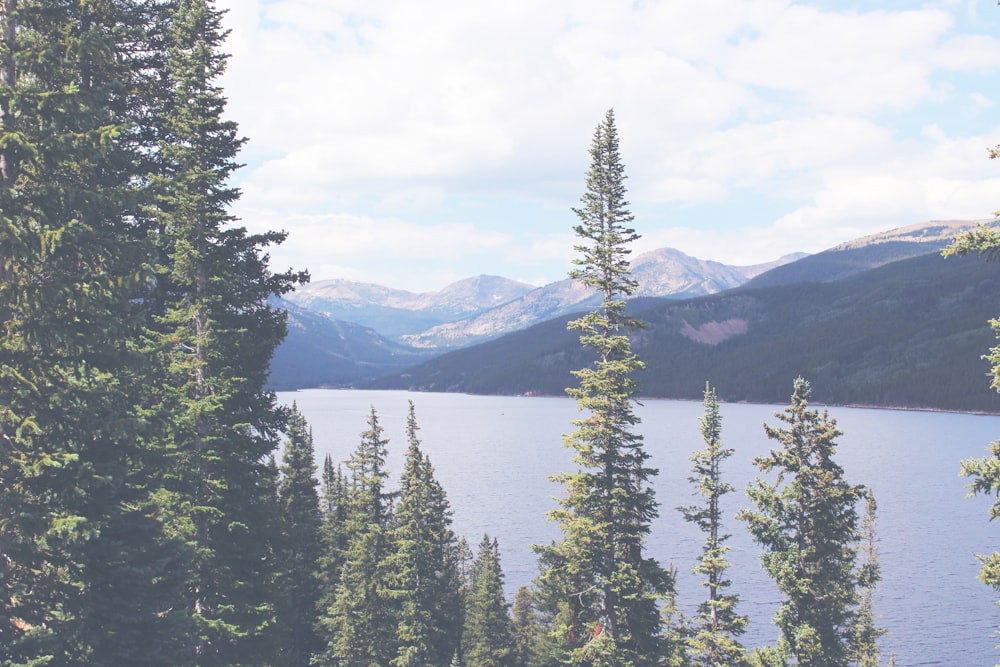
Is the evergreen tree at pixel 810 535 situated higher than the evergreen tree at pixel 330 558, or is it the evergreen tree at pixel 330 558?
the evergreen tree at pixel 810 535

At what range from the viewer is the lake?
62344 mm

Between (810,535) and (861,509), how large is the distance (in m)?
75.6

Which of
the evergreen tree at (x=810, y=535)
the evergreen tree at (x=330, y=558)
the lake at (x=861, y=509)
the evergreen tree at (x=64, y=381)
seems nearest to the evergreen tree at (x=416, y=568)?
the evergreen tree at (x=330, y=558)

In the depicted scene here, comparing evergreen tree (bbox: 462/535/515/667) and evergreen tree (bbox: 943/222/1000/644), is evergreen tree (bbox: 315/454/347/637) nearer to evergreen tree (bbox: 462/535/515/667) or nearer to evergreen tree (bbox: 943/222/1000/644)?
evergreen tree (bbox: 462/535/515/667)

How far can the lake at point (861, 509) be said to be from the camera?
205 ft

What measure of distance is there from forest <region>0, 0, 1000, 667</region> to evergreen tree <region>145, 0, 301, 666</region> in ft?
0.23

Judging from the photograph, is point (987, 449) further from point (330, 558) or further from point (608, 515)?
point (330, 558)

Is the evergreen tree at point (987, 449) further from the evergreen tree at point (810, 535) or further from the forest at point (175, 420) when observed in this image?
the evergreen tree at point (810, 535)

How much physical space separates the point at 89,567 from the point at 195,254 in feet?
28.5

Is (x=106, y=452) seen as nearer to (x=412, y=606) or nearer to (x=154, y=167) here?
(x=154, y=167)

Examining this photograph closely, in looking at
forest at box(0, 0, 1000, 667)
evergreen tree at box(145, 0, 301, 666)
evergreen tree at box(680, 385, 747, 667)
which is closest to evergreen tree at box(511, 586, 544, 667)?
forest at box(0, 0, 1000, 667)

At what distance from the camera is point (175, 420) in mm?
18281

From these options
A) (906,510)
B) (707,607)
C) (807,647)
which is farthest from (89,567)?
(906,510)

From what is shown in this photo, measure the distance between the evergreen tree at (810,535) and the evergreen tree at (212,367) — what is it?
56.9ft
